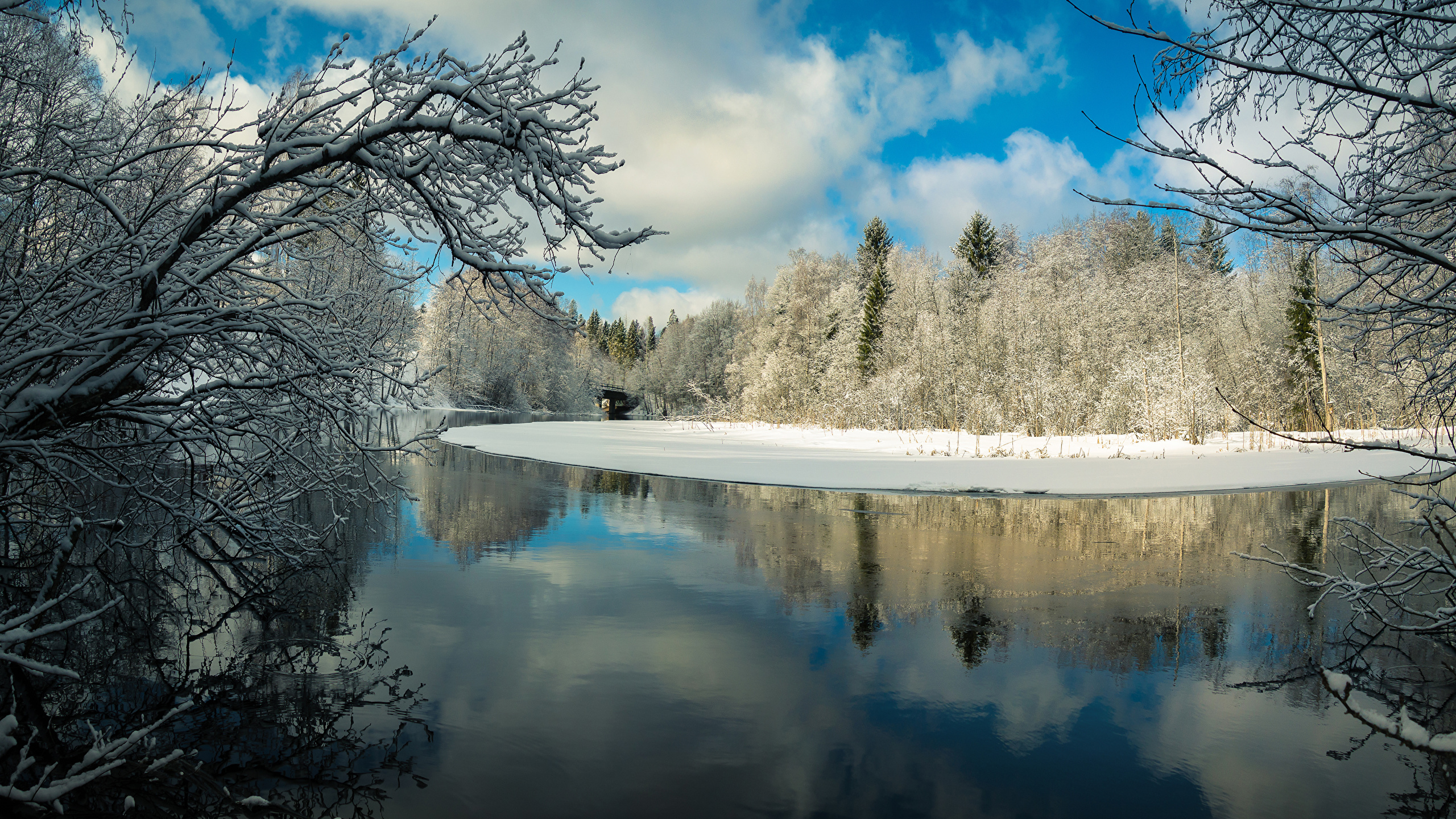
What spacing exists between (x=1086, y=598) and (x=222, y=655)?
7.21 metres

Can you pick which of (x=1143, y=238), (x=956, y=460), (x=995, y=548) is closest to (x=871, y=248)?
(x=1143, y=238)

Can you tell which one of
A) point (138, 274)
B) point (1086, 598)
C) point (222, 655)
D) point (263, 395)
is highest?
point (138, 274)

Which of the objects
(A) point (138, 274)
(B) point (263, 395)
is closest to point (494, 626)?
(B) point (263, 395)

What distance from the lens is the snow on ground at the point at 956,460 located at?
17531mm

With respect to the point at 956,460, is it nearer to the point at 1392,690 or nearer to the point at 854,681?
the point at 1392,690

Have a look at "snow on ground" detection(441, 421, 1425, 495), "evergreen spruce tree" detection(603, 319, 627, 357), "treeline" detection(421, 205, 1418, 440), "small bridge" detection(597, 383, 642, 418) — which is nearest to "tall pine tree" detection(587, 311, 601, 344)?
"evergreen spruce tree" detection(603, 319, 627, 357)

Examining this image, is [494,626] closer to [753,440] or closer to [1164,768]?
[1164,768]

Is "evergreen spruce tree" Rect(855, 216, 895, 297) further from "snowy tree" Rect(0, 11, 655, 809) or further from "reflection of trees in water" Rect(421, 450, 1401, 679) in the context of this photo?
"snowy tree" Rect(0, 11, 655, 809)

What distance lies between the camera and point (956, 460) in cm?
2339

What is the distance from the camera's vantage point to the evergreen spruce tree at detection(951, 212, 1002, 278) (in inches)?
2002

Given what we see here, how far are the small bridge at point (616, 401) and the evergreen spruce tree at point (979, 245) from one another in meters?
41.7

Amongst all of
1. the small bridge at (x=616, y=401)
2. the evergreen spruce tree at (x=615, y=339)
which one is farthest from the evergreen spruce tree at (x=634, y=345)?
the small bridge at (x=616, y=401)

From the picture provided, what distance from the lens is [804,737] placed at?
4238 millimetres

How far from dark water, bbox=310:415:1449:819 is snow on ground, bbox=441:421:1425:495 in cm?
624
